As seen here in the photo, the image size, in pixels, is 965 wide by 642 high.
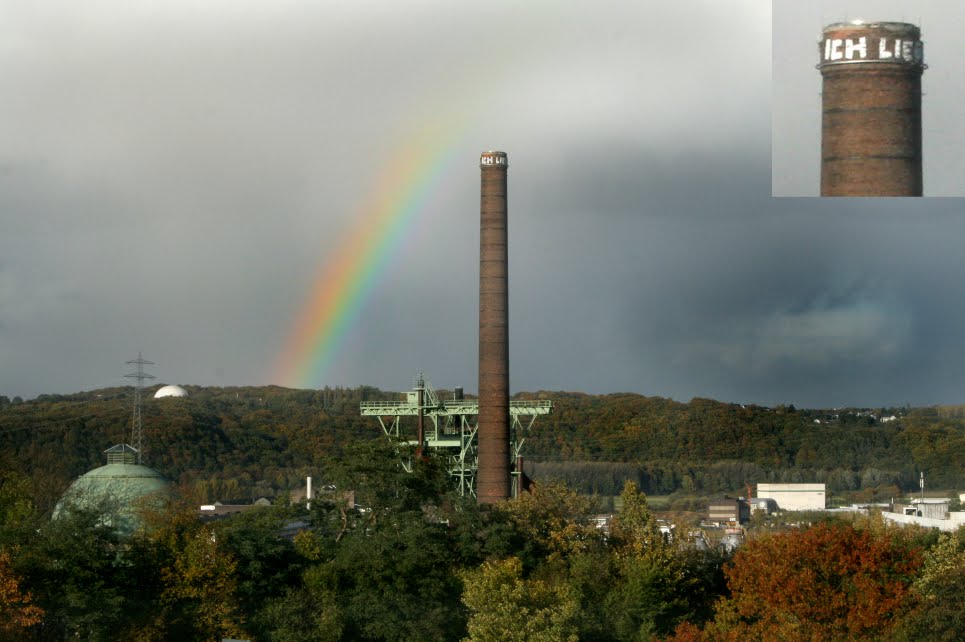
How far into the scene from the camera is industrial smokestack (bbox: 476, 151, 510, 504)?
6281cm

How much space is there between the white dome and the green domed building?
302 feet

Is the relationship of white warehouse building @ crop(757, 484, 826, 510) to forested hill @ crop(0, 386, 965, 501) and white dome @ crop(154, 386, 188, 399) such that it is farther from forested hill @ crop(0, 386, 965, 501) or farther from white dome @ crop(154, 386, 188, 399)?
white dome @ crop(154, 386, 188, 399)

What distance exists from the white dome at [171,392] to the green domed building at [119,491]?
92.2 meters

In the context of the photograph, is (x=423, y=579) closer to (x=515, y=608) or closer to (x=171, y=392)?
(x=515, y=608)

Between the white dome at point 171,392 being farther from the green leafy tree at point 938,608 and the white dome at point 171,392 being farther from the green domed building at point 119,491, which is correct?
the green leafy tree at point 938,608

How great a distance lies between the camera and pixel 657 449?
125 m

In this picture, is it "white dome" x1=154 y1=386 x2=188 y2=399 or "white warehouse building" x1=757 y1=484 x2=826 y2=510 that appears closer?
"white warehouse building" x1=757 y1=484 x2=826 y2=510

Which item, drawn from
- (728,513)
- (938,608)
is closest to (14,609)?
(938,608)

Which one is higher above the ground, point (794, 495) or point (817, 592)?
point (817, 592)

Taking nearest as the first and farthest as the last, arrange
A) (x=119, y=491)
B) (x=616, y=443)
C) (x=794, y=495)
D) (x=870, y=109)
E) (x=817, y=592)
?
(x=817, y=592), (x=119, y=491), (x=870, y=109), (x=794, y=495), (x=616, y=443)

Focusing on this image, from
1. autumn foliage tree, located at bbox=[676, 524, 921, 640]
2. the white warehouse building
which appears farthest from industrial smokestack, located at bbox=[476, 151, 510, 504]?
the white warehouse building

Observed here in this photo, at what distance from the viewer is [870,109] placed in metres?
60.0

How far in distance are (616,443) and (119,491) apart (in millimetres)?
74372

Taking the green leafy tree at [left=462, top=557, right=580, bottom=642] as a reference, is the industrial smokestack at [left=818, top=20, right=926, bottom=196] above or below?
above
